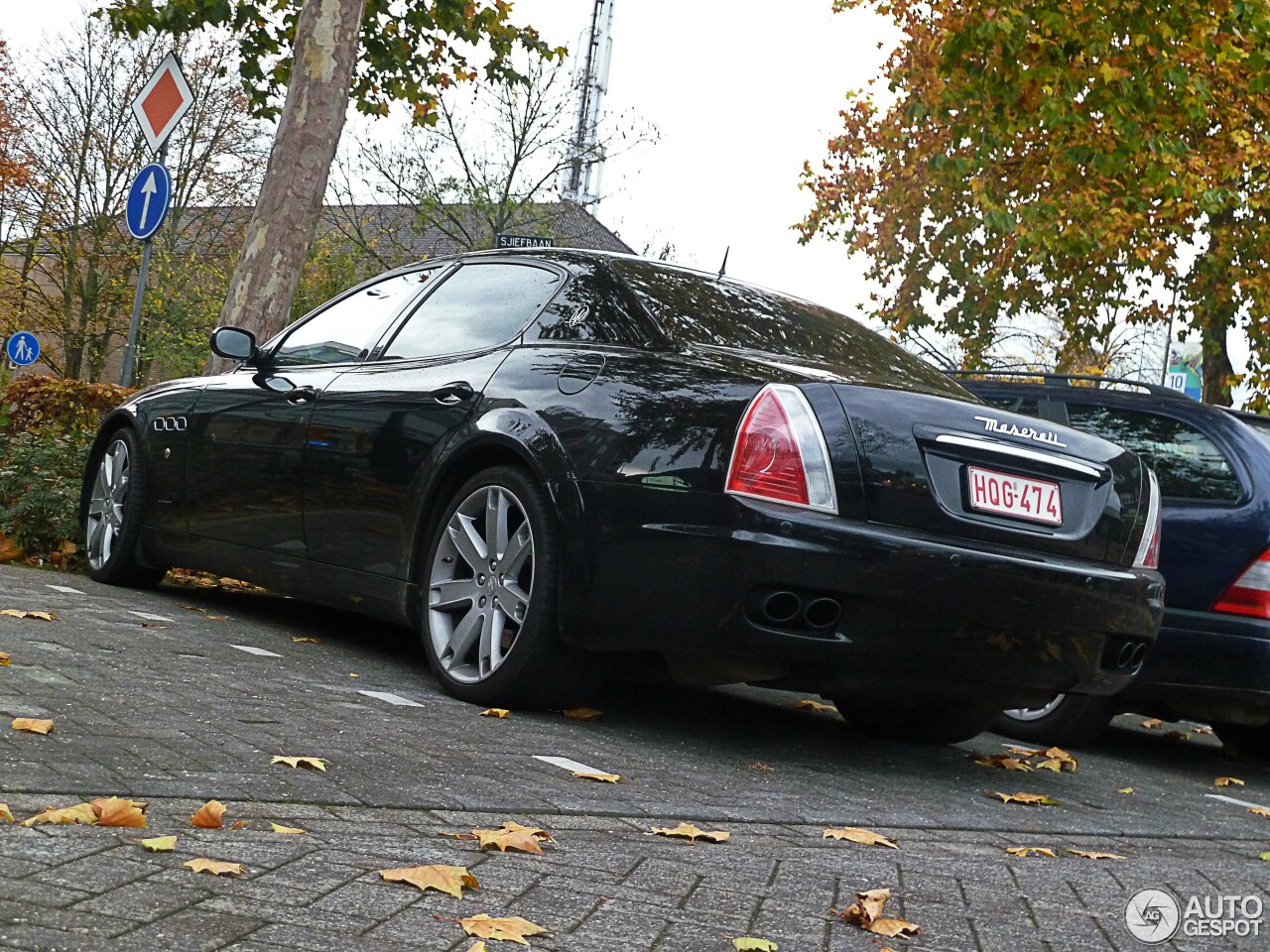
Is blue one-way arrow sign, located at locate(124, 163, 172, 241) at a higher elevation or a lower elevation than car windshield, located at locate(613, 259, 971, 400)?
higher

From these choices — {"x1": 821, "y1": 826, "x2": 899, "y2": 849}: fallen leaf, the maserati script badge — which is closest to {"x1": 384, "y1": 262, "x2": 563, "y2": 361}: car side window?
the maserati script badge

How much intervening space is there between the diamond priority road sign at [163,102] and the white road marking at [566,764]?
22.5 feet

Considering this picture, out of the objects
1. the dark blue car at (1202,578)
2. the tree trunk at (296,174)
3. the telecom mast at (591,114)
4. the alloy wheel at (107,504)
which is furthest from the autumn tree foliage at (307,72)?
the telecom mast at (591,114)

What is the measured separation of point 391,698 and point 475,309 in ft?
5.18

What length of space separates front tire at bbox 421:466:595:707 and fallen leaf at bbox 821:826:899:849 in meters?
1.27

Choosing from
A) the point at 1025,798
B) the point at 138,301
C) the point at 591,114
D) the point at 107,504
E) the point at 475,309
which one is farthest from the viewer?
the point at 591,114

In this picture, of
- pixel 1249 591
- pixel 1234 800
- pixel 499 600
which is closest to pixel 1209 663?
pixel 1249 591

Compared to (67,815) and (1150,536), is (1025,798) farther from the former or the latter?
(67,815)

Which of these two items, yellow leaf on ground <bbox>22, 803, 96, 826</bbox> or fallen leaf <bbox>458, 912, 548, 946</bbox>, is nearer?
fallen leaf <bbox>458, 912, 548, 946</bbox>

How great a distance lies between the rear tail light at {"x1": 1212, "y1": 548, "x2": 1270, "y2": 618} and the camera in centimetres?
648

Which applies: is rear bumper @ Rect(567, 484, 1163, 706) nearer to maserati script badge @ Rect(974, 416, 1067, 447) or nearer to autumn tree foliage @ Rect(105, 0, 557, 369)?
maserati script badge @ Rect(974, 416, 1067, 447)

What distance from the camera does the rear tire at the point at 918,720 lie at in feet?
19.5

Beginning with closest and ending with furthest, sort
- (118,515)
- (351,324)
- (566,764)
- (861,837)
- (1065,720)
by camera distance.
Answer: (861,837) < (566,764) < (351,324) < (1065,720) < (118,515)

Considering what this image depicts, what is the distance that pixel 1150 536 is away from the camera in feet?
17.4
